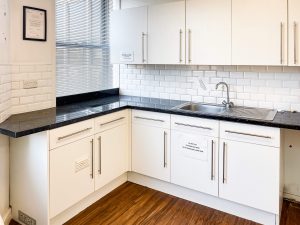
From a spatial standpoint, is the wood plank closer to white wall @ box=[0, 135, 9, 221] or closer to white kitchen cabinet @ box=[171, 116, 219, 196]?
white kitchen cabinet @ box=[171, 116, 219, 196]

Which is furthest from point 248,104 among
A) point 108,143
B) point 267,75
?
point 108,143

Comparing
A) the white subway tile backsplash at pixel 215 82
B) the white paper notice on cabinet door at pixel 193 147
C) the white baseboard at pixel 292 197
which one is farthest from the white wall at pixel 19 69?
the white baseboard at pixel 292 197

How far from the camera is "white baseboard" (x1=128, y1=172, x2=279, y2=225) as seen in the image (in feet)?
8.09

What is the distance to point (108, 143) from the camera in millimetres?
2807

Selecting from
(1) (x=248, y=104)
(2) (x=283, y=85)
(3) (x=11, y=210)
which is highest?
(2) (x=283, y=85)

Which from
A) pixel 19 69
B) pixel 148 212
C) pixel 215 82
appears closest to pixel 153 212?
pixel 148 212

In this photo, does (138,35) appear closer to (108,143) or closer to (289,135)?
(108,143)

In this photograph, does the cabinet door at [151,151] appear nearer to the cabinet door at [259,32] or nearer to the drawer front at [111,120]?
the drawer front at [111,120]

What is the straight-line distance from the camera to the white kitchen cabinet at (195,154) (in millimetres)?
2592

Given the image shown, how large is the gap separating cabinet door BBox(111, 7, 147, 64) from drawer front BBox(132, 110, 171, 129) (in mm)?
614

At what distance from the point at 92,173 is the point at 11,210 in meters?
0.77

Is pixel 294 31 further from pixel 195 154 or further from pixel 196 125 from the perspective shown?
pixel 195 154

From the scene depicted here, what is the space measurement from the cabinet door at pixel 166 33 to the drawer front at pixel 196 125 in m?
0.62

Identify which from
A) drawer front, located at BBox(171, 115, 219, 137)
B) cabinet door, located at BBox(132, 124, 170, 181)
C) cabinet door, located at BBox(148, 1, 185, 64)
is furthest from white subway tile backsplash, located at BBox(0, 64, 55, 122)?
drawer front, located at BBox(171, 115, 219, 137)
